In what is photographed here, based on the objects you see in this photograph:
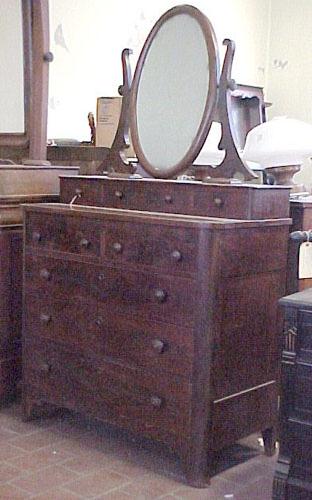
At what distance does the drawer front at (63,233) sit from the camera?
254 centimetres

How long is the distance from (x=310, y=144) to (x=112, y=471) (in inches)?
52.6

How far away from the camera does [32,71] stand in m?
3.06

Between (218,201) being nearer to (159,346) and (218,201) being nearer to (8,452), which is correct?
(159,346)

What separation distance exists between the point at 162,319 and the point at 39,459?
0.68 meters

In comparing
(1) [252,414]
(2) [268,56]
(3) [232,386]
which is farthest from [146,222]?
(2) [268,56]

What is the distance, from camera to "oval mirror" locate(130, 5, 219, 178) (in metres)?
2.49

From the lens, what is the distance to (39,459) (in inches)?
99.1

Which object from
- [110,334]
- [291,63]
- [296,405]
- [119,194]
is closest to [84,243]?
[119,194]

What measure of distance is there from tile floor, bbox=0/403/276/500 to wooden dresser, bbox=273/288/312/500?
0.31m

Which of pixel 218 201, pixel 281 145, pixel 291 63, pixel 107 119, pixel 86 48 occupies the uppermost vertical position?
pixel 291 63

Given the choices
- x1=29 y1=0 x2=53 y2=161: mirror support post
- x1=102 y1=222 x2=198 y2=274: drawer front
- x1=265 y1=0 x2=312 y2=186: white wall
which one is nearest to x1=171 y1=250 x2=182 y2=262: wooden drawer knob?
x1=102 y1=222 x2=198 y2=274: drawer front

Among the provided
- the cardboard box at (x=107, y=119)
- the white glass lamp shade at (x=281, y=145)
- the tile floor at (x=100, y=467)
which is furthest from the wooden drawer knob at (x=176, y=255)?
the cardboard box at (x=107, y=119)

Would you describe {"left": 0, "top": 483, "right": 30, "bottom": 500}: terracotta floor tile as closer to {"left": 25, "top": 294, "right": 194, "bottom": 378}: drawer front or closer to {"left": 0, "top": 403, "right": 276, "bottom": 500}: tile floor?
{"left": 0, "top": 403, "right": 276, "bottom": 500}: tile floor

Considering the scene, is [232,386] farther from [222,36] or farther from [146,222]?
[222,36]
